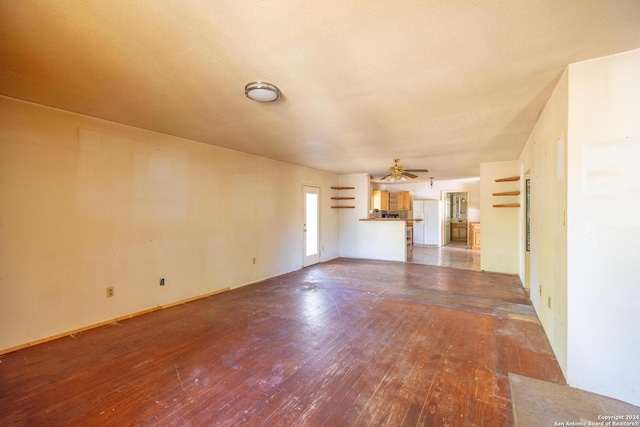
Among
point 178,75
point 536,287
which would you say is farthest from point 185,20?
point 536,287

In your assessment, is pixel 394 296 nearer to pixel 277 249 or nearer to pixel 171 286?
pixel 277 249

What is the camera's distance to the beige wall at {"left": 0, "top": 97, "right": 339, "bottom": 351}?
2631 mm

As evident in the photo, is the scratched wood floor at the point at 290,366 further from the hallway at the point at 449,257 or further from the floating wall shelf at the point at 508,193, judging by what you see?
the hallway at the point at 449,257

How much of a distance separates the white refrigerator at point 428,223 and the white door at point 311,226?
490cm

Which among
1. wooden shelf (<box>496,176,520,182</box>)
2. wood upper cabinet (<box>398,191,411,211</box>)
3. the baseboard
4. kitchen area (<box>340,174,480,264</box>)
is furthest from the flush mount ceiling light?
wood upper cabinet (<box>398,191,411,211</box>)

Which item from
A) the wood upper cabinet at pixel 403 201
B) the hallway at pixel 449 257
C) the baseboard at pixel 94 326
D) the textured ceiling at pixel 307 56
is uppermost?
the textured ceiling at pixel 307 56

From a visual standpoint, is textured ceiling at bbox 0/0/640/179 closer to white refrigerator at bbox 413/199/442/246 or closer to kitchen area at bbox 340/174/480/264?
kitchen area at bbox 340/174/480/264

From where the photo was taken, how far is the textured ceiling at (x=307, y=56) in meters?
1.45

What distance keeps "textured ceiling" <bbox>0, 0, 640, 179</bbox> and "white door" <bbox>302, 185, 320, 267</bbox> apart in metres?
3.37

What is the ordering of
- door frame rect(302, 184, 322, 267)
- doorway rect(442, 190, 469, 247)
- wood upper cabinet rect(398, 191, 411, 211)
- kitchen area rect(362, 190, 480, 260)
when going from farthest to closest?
1. doorway rect(442, 190, 469, 247)
2. wood upper cabinet rect(398, 191, 411, 211)
3. kitchen area rect(362, 190, 480, 260)
4. door frame rect(302, 184, 322, 267)

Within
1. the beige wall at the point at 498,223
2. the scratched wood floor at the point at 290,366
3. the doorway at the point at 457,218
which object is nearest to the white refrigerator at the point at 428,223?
the doorway at the point at 457,218

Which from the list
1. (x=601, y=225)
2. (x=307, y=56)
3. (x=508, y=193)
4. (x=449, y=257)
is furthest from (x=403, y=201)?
(x=307, y=56)

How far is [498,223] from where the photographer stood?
217 inches

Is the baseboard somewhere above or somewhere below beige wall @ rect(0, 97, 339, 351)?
below
